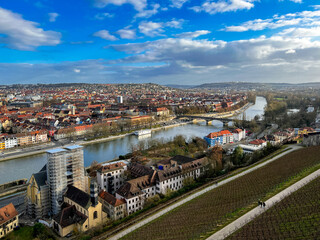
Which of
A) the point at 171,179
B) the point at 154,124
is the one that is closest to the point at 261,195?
the point at 171,179

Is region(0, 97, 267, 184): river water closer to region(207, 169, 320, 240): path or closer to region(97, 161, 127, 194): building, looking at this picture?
region(97, 161, 127, 194): building

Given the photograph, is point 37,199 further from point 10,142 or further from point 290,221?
point 10,142

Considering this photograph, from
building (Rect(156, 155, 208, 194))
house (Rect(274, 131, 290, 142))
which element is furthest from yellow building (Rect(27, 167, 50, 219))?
house (Rect(274, 131, 290, 142))

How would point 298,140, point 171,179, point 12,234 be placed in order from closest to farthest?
point 12,234 → point 171,179 → point 298,140

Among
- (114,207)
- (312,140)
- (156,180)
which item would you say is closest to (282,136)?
(312,140)

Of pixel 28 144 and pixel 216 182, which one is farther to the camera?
pixel 28 144

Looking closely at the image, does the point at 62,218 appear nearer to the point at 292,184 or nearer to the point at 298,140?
the point at 292,184
